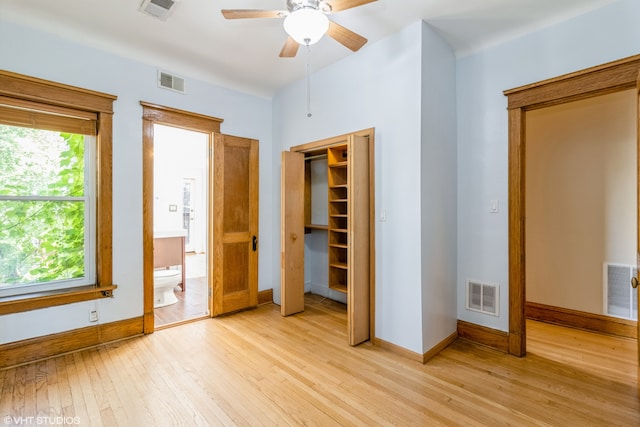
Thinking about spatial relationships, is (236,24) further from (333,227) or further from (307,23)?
(333,227)

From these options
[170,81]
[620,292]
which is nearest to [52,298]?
[170,81]

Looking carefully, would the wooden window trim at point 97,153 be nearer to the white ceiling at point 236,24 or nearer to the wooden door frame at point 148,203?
the wooden door frame at point 148,203

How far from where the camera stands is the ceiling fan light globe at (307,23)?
5.75ft

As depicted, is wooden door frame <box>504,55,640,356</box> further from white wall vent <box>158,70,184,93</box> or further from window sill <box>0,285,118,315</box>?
window sill <box>0,285,118,315</box>

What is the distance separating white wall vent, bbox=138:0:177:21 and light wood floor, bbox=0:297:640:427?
2.90 m

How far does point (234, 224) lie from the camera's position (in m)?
3.80

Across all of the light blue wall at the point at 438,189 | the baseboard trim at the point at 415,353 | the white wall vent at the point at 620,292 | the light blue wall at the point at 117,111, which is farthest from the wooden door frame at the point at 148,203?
the white wall vent at the point at 620,292

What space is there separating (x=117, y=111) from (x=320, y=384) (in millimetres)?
3118

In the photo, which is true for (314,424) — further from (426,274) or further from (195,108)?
(195,108)

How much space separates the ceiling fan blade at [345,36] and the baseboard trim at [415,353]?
8.34 ft

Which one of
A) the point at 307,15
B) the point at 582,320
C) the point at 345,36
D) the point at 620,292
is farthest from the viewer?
the point at 582,320

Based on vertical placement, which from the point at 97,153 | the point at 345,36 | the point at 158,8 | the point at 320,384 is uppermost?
the point at 158,8

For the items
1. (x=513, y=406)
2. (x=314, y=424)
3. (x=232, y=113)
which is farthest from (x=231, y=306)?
(x=513, y=406)

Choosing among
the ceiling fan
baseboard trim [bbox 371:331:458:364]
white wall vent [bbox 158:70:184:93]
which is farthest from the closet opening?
white wall vent [bbox 158:70:184:93]
